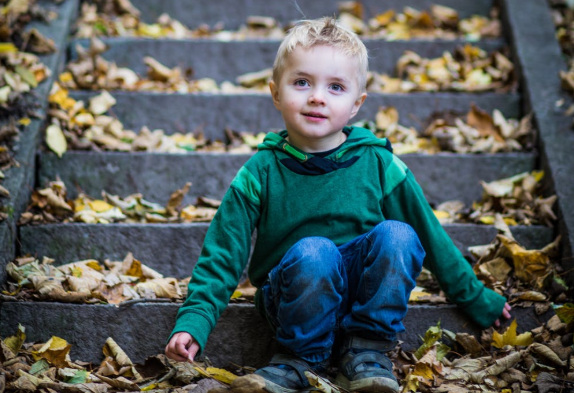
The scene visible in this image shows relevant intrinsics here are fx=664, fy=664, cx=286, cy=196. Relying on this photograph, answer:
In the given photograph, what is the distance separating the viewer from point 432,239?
2.33 metres

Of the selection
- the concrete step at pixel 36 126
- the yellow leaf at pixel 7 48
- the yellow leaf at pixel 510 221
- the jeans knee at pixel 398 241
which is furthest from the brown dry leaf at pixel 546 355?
the yellow leaf at pixel 7 48

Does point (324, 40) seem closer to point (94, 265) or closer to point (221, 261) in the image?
point (221, 261)

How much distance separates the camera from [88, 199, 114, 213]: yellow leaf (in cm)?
292

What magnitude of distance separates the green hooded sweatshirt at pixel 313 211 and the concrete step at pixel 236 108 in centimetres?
116

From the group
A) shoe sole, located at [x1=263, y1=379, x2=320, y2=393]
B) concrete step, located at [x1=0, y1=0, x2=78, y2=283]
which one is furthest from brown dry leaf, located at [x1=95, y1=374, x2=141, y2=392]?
concrete step, located at [x1=0, y1=0, x2=78, y2=283]

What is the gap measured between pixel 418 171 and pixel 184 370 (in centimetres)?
153

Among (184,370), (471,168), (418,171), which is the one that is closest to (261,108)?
(418,171)

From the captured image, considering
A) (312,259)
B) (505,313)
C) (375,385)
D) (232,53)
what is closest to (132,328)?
(312,259)

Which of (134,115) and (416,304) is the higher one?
(134,115)

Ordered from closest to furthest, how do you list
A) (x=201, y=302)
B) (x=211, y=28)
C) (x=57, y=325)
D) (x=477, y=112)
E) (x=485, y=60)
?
(x=201, y=302), (x=57, y=325), (x=477, y=112), (x=485, y=60), (x=211, y=28)

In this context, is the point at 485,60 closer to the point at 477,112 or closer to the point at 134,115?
the point at 477,112

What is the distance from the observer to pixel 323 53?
7.16ft

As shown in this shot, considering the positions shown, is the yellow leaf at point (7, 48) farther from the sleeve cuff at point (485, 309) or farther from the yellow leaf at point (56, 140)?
the sleeve cuff at point (485, 309)

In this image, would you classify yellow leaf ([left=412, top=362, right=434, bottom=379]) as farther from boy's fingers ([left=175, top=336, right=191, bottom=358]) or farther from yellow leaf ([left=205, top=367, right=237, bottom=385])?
boy's fingers ([left=175, top=336, right=191, bottom=358])
